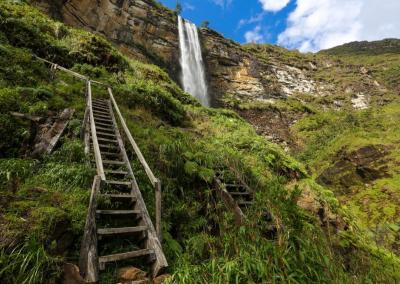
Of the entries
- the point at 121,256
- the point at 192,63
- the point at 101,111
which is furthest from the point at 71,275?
the point at 192,63

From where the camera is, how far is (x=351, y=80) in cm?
5519

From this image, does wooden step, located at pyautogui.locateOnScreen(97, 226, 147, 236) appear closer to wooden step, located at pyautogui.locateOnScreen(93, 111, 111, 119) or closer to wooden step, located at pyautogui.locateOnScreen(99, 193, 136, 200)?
wooden step, located at pyautogui.locateOnScreen(99, 193, 136, 200)

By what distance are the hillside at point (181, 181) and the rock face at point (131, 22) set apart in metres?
0.24

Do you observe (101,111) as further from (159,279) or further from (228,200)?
(159,279)

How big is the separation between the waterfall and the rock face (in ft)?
4.08

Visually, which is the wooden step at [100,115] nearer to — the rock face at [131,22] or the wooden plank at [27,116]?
the wooden plank at [27,116]

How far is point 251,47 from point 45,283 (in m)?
57.7

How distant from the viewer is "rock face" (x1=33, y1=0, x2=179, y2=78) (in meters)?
27.4

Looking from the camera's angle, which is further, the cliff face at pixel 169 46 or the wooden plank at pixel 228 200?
the cliff face at pixel 169 46

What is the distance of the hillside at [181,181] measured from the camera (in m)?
2.89

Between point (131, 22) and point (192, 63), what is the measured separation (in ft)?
31.5

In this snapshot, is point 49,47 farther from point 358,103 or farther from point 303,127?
point 358,103

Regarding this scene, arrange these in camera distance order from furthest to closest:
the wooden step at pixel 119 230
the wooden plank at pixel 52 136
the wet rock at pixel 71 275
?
the wooden plank at pixel 52 136 < the wooden step at pixel 119 230 < the wet rock at pixel 71 275

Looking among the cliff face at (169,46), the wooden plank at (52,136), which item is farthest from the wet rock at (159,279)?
the cliff face at (169,46)
